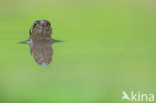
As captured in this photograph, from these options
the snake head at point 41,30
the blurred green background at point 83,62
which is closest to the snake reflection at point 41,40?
the snake head at point 41,30

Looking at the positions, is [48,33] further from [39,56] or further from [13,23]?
[13,23]

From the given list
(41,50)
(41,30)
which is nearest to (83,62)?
(41,50)

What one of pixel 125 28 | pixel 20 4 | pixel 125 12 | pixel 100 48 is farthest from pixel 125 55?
pixel 20 4

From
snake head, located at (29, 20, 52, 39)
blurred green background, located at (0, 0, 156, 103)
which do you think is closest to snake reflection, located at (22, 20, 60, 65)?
snake head, located at (29, 20, 52, 39)

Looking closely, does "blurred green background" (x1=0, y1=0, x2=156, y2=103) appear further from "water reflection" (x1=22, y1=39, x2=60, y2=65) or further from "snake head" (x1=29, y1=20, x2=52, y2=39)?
"snake head" (x1=29, y1=20, x2=52, y2=39)

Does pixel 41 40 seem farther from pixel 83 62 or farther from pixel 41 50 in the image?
pixel 83 62

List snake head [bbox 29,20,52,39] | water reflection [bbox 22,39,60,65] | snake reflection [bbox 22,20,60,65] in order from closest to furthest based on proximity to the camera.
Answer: water reflection [bbox 22,39,60,65], snake reflection [bbox 22,20,60,65], snake head [bbox 29,20,52,39]
